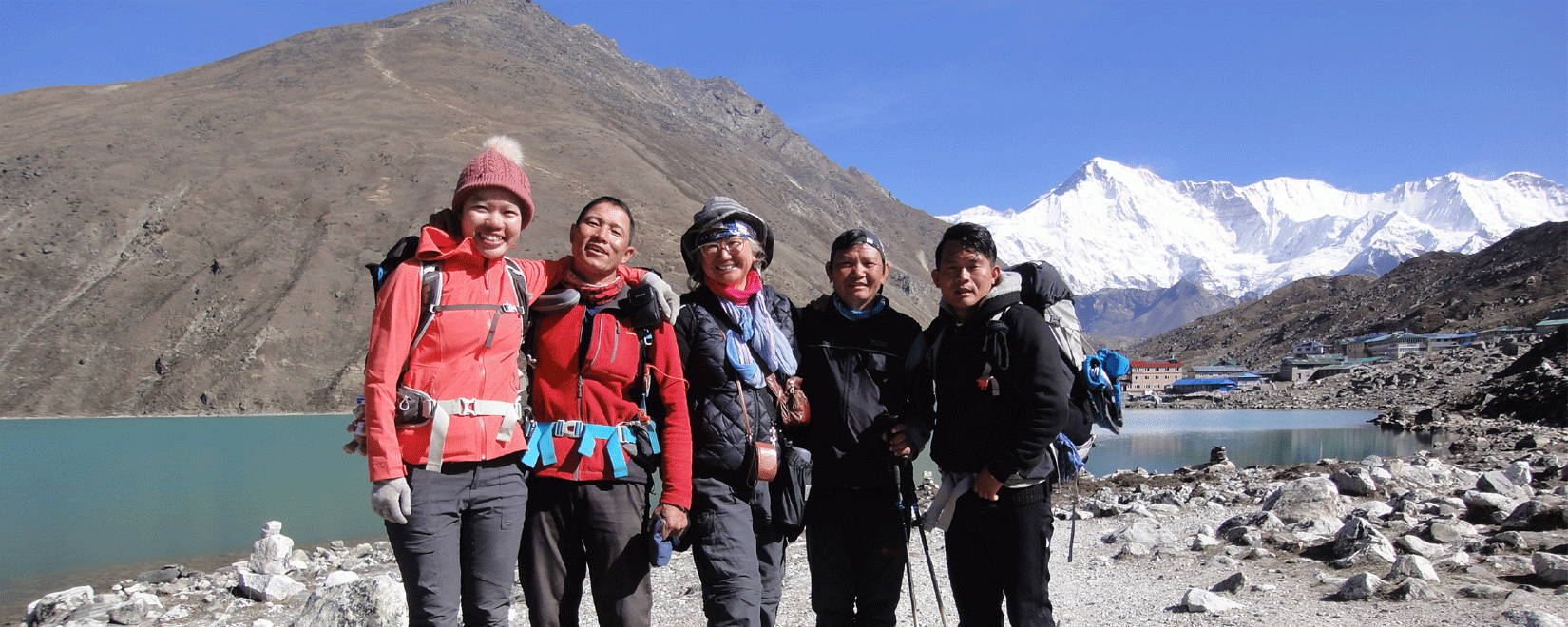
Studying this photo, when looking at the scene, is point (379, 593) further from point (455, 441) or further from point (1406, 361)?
point (1406, 361)

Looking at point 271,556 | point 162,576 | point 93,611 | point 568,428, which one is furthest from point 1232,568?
point 162,576

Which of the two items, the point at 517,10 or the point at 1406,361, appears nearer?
the point at 1406,361

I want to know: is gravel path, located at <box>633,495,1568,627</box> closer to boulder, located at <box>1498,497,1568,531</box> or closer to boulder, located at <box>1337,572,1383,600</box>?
boulder, located at <box>1337,572,1383,600</box>

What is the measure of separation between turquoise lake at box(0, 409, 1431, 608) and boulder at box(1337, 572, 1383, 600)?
15.3 meters

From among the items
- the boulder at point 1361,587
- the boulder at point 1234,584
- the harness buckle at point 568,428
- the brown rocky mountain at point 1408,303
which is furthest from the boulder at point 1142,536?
the brown rocky mountain at point 1408,303

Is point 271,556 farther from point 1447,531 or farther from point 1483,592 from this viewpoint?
point 1447,531

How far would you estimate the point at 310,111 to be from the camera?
10206cm

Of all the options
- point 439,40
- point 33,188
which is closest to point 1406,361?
point 33,188

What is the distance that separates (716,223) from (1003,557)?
5.77 feet

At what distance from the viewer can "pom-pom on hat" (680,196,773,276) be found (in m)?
3.82

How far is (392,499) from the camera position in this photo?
2855 millimetres

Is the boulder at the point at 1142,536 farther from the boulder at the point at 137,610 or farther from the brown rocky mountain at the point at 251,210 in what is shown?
the brown rocky mountain at the point at 251,210

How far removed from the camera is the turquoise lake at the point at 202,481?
16.0 meters

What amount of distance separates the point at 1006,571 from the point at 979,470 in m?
0.39
